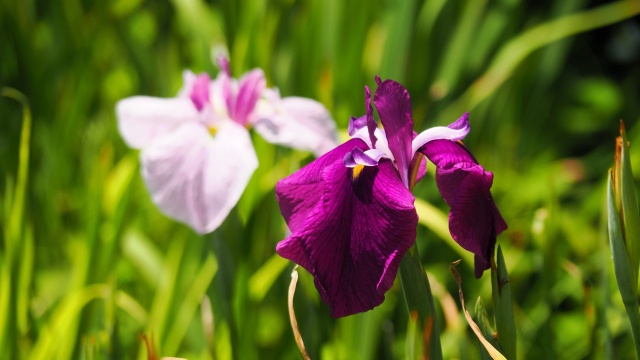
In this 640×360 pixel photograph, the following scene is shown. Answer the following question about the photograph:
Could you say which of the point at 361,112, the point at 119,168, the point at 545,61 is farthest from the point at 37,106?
the point at 545,61

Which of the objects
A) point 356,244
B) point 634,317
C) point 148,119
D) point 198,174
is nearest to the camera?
point 356,244

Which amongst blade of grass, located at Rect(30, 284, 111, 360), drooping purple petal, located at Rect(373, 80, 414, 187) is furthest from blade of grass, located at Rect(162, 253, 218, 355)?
drooping purple petal, located at Rect(373, 80, 414, 187)

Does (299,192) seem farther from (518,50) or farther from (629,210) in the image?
(518,50)

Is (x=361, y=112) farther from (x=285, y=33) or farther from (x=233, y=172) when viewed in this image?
(x=233, y=172)

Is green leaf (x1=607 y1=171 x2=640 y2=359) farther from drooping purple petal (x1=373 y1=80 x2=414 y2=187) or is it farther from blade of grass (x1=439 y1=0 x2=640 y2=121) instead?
blade of grass (x1=439 y1=0 x2=640 y2=121)

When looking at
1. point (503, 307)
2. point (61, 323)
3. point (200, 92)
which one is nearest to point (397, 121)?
point (503, 307)

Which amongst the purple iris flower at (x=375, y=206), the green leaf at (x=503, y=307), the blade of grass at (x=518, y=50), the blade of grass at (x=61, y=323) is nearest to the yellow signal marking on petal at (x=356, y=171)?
the purple iris flower at (x=375, y=206)
